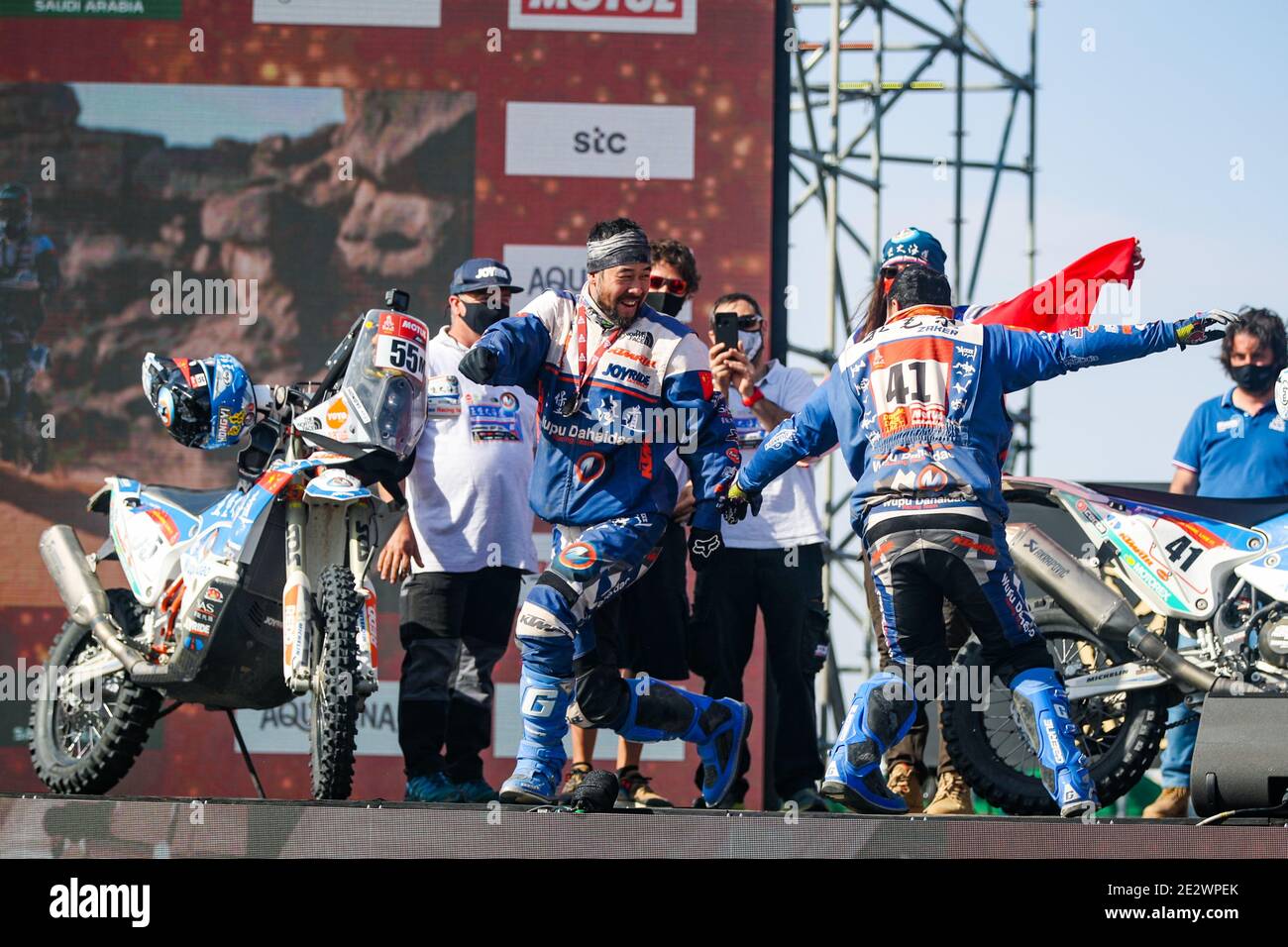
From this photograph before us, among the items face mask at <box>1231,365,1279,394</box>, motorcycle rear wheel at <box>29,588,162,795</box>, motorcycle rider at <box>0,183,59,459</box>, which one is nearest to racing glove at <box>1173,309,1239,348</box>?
face mask at <box>1231,365,1279,394</box>

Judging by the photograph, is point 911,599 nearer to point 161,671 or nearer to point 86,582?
point 161,671

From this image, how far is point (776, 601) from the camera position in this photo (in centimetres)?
604

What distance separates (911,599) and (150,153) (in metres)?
4.45

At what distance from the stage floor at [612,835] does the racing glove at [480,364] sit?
1208mm

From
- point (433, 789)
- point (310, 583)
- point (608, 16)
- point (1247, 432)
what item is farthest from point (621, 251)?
point (608, 16)

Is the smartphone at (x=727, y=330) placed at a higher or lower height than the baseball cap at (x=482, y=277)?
lower

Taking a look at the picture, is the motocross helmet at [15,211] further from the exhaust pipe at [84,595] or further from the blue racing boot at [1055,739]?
the blue racing boot at [1055,739]

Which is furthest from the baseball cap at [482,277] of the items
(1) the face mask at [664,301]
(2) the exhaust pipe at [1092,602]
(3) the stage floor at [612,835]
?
(3) the stage floor at [612,835]

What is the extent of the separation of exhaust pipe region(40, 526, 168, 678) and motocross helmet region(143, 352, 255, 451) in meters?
0.70

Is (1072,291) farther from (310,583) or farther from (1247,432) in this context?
(310,583)

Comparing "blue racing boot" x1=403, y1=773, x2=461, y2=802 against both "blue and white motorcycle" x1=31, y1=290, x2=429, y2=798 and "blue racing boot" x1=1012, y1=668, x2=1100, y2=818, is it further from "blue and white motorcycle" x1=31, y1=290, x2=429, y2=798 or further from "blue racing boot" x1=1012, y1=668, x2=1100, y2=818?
"blue racing boot" x1=1012, y1=668, x2=1100, y2=818

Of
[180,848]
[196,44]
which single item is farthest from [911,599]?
[196,44]

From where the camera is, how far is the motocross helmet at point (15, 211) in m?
7.73
